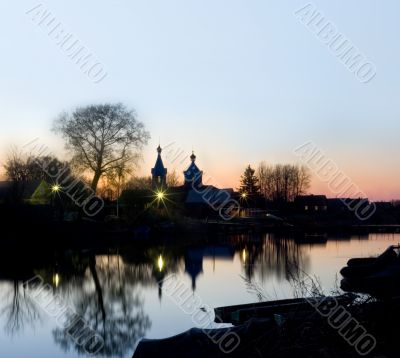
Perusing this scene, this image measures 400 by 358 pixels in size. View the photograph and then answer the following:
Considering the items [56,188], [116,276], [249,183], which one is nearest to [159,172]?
[249,183]

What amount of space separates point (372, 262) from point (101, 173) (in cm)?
3512

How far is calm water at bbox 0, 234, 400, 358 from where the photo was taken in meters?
13.2

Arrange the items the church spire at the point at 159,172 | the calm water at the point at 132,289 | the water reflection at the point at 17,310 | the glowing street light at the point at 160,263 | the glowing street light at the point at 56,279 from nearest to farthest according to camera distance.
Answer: the calm water at the point at 132,289
the water reflection at the point at 17,310
the glowing street light at the point at 56,279
the glowing street light at the point at 160,263
the church spire at the point at 159,172

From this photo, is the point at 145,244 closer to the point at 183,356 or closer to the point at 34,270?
the point at 34,270

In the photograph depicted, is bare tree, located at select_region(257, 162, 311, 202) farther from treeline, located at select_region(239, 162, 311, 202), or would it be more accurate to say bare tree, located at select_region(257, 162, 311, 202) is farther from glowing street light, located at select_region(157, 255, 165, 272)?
glowing street light, located at select_region(157, 255, 165, 272)

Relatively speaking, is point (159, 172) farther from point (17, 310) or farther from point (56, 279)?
point (17, 310)

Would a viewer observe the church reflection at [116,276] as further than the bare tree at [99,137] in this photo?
No

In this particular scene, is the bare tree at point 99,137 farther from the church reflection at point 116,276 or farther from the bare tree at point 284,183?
the bare tree at point 284,183

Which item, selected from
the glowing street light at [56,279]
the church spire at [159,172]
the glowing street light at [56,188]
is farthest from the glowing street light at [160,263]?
the church spire at [159,172]

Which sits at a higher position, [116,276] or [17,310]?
[116,276]

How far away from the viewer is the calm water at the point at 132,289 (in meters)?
13.2

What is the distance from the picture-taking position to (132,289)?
2058 cm

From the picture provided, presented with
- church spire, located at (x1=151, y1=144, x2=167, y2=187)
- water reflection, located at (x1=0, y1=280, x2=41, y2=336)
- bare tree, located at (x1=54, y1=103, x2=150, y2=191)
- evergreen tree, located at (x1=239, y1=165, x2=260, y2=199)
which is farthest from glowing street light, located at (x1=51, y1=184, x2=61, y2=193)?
evergreen tree, located at (x1=239, y1=165, x2=260, y2=199)

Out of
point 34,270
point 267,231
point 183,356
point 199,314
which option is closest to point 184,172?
point 267,231
